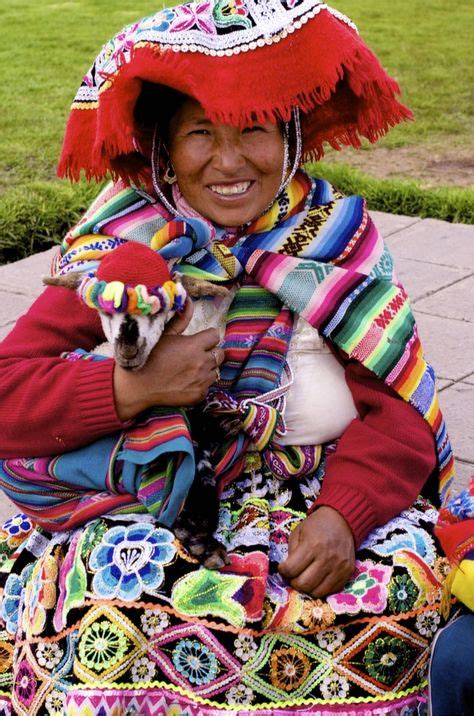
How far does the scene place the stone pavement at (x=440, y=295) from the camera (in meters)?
3.74

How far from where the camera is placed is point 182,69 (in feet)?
7.20

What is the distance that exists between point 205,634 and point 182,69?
1077 millimetres

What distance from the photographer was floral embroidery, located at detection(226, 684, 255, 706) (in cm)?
209

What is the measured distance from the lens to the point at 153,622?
6.85ft

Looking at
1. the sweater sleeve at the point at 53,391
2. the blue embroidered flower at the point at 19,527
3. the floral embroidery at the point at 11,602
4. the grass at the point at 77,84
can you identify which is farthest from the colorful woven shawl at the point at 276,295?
the grass at the point at 77,84

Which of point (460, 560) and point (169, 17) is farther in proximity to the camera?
point (169, 17)

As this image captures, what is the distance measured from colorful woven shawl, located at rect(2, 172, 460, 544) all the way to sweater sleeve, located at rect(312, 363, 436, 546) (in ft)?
0.15

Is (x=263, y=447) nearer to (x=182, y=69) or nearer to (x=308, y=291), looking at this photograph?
(x=308, y=291)

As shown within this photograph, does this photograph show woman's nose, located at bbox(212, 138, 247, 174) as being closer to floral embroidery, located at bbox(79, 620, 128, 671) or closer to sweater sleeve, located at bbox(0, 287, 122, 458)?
sweater sleeve, located at bbox(0, 287, 122, 458)

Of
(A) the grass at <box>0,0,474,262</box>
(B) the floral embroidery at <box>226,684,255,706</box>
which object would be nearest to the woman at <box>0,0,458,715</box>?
(B) the floral embroidery at <box>226,684,255,706</box>

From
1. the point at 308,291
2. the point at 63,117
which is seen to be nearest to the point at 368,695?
the point at 308,291

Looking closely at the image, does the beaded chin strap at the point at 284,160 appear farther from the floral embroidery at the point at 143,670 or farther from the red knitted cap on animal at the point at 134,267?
the floral embroidery at the point at 143,670

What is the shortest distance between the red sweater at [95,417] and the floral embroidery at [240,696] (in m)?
0.38

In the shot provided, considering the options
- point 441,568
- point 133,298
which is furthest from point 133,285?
point 441,568
